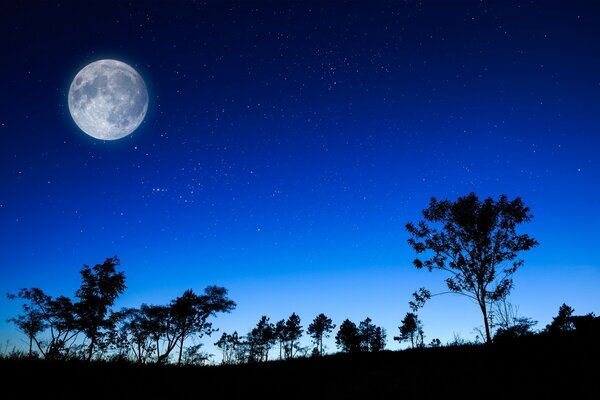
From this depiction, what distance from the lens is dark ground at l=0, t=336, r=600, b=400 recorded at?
7.03 meters

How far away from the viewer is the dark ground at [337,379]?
7031 mm

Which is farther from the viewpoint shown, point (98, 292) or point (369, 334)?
point (369, 334)

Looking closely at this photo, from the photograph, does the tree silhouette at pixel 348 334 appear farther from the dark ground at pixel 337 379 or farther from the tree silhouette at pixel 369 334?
the dark ground at pixel 337 379

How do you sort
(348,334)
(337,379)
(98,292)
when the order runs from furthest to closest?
(348,334)
(98,292)
(337,379)

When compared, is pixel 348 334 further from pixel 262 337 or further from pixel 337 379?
pixel 337 379

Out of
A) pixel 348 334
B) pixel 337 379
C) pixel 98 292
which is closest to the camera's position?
pixel 337 379

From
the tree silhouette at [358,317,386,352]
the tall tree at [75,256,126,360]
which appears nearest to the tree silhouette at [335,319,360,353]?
the tree silhouette at [358,317,386,352]

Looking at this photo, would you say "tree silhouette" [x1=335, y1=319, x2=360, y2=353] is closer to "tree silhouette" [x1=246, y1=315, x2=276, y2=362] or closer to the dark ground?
"tree silhouette" [x1=246, y1=315, x2=276, y2=362]

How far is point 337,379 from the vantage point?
35.2 feet

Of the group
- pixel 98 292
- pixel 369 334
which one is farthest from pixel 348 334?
pixel 98 292

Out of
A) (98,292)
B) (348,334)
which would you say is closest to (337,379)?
(98,292)

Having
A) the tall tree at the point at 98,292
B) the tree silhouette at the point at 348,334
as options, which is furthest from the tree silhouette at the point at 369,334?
the tall tree at the point at 98,292

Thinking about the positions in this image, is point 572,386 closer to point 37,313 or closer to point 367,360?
point 367,360

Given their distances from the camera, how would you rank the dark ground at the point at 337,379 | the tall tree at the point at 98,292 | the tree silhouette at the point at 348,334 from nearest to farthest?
the dark ground at the point at 337,379, the tall tree at the point at 98,292, the tree silhouette at the point at 348,334
